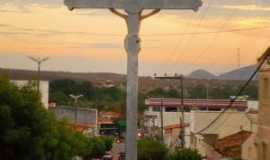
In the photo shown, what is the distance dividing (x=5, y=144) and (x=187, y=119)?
1740 inches

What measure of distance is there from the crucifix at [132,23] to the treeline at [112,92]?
288 ft

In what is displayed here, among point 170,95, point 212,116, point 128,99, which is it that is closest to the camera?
point 128,99

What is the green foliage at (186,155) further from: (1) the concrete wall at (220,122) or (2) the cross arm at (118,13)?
(2) the cross arm at (118,13)

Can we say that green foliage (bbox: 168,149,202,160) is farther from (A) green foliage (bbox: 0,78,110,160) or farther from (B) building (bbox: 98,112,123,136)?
(B) building (bbox: 98,112,123,136)

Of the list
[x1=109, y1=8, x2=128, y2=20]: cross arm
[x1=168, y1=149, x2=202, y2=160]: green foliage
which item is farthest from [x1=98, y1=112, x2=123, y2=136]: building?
[x1=109, y1=8, x2=128, y2=20]: cross arm

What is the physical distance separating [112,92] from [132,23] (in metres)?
108

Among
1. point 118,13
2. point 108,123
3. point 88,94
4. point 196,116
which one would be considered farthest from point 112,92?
point 118,13

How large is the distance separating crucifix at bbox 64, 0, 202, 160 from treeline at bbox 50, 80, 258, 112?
87.8 meters

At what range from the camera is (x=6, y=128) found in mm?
18734

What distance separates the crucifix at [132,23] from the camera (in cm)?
926

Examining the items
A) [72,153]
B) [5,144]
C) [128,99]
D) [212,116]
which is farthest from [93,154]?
[128,99]

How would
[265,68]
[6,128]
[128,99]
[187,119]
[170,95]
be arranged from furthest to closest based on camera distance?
1. [170,95]
2. [187,119]
3. [265,68]
4. [6,128]
5. [128,99]

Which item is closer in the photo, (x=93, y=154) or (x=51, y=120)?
(x=51, y=120)

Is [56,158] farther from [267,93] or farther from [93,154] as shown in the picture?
[93,154]
